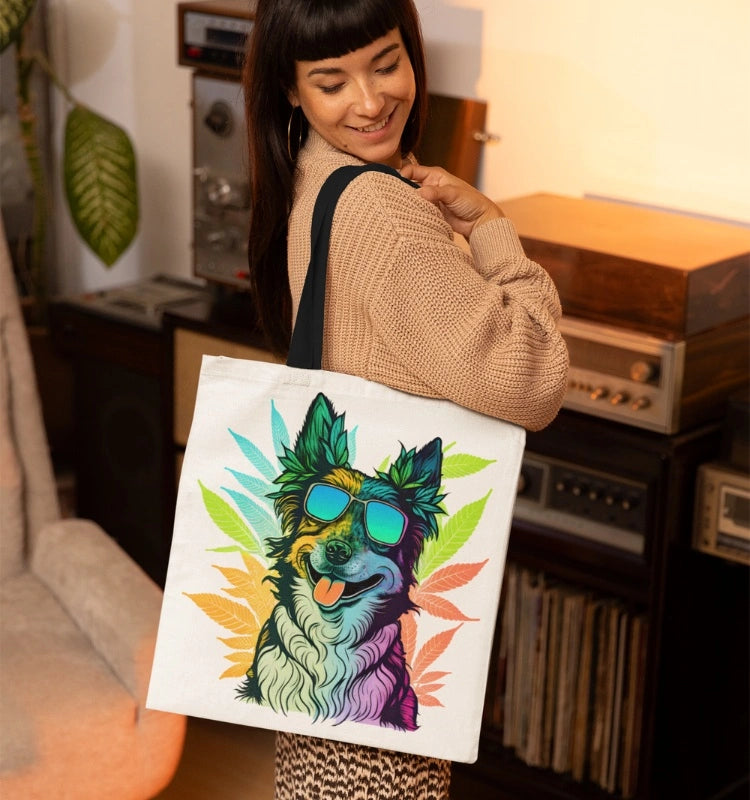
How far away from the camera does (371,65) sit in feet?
3.68

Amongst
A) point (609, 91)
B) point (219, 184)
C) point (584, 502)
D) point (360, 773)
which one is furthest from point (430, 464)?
point (219, 184)

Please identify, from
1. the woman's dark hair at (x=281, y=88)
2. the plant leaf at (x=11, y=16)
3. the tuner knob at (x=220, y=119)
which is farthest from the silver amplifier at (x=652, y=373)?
the plant leaf at (x=11, y=16)

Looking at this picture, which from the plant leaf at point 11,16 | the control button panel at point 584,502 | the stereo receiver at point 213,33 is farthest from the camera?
the plant leaf at point 11,16

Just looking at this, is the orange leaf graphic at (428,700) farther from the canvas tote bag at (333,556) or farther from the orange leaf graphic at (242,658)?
the orange leaf graphic at (242,658)

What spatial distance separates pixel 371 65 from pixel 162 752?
116 centimetres

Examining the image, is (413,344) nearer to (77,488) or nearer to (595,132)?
(595,132)

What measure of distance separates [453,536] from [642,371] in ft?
2.42

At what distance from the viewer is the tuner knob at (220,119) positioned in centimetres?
A: 241

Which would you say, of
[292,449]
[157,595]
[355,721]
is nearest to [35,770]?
[157,595]

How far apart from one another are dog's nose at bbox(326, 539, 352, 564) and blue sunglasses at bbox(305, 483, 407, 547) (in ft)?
0.08

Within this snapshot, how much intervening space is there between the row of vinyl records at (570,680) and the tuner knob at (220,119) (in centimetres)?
101

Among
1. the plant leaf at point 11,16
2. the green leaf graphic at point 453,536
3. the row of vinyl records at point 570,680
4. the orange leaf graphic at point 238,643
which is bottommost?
the row of vinyl records at point 570,680

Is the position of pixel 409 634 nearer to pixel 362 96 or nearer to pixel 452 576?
pixel 452 576

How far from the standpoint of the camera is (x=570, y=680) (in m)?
2.06
